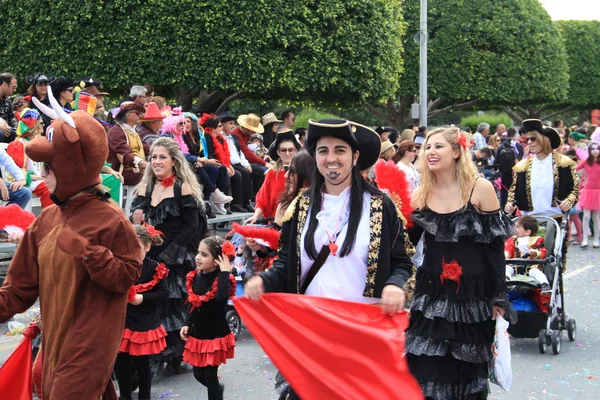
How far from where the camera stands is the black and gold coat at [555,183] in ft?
33.0

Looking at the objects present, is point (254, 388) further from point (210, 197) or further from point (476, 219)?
point (210, 197)

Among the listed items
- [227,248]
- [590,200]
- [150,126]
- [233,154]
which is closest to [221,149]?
[233,154]

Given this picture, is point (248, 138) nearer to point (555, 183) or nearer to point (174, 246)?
point (555, 183)

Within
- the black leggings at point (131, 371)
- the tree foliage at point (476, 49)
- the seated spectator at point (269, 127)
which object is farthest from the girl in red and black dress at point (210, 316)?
the tree foliage at point (476, 49)

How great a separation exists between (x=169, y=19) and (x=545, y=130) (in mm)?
10612

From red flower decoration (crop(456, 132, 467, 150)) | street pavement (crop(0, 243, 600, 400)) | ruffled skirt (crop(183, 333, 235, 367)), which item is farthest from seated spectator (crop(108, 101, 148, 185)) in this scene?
red flower decoration (crop(456, 132, 467, 150))

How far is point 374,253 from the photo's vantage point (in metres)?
4.63

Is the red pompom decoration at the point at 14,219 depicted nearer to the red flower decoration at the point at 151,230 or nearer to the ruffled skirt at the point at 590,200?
the red flower decoration at the point at 151,230

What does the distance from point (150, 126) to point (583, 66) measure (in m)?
40.7

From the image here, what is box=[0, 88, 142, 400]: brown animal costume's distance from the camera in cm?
428

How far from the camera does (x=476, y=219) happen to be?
5.88 metres

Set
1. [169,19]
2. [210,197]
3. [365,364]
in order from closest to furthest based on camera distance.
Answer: [365,364] → [210,197] → [169,19]

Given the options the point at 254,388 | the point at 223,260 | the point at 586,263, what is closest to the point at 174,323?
the point at 254,388

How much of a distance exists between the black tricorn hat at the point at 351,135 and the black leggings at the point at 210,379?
244 cm
